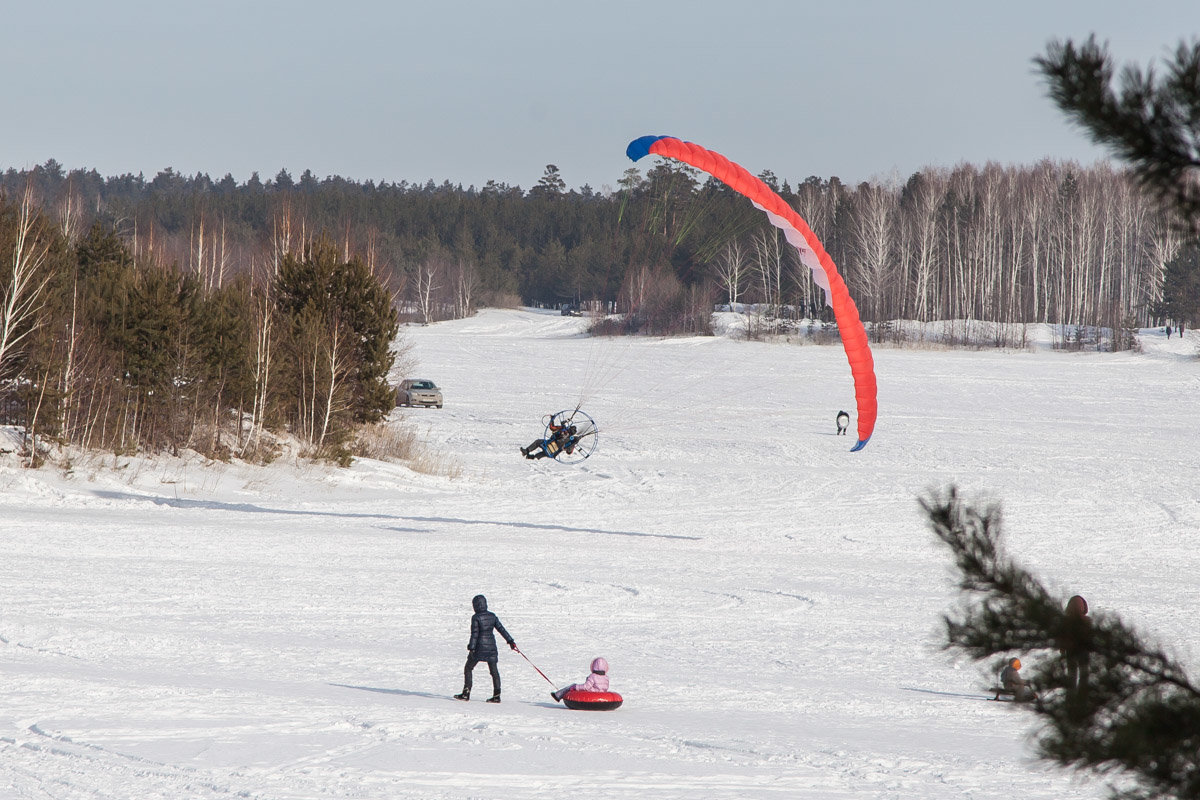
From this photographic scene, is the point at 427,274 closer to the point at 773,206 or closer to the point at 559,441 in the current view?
the point at 559,441

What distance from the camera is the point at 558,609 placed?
13891mm

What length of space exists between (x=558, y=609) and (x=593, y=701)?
188 inches

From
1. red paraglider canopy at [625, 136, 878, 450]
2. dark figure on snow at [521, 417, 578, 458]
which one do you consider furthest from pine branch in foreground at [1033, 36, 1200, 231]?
dark figure on snow at [521, 417, 578, 458]

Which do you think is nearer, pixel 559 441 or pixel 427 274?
pixel 559 441

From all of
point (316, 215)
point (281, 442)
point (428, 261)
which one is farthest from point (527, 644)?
point (316, 215)

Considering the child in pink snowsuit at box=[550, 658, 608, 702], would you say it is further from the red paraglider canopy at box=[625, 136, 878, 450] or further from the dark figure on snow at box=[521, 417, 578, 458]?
the red paraglider canopy at box=[625, 136, 878, 450]

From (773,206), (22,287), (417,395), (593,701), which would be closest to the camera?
(593,701)

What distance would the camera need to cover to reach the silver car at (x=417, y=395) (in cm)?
4341

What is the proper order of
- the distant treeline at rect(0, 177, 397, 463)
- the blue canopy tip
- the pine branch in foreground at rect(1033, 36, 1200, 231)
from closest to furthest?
1. the pine branch in foreground at rect(1033, 36, 1200, 231)
2. the blue canopy tip
3. the distant treeline at rect(0, 177, 397, 463)

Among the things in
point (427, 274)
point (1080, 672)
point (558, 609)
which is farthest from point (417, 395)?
point (427, 274)

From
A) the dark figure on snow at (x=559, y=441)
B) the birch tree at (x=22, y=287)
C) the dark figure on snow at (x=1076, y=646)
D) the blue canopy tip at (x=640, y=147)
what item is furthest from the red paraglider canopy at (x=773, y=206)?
the dark figure on snow at (x=1076, y=646)

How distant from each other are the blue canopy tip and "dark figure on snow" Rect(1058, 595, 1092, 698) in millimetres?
14743

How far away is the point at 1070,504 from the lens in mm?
25719

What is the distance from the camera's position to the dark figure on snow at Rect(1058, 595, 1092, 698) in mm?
2533
